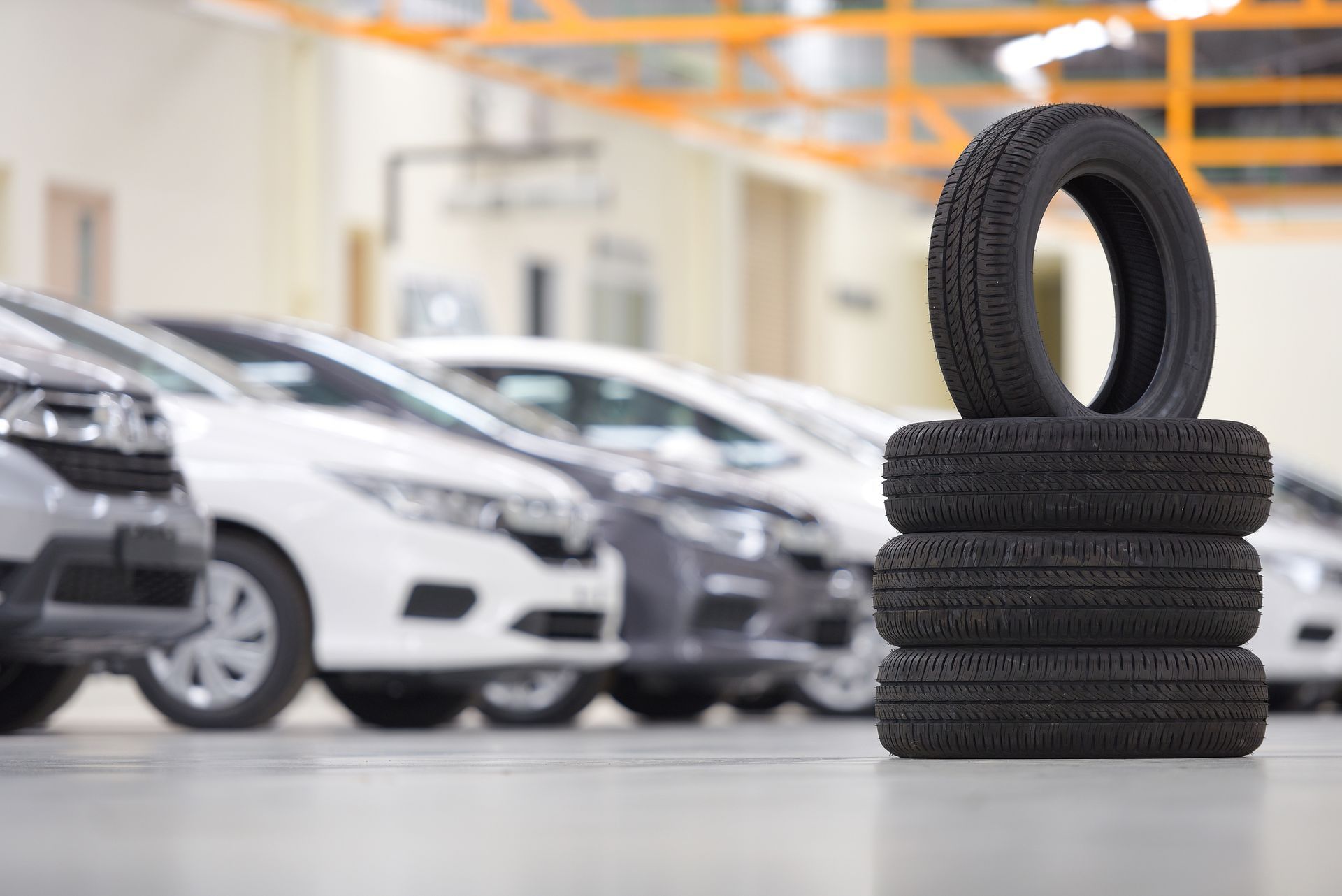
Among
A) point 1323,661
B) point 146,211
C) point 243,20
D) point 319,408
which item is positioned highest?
point 243,20

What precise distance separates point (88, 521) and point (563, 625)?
2.02m

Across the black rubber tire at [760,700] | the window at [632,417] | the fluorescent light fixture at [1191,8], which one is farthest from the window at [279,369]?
the fluorescent light fixture at [1191,8]

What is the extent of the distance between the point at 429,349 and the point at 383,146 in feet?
29.0

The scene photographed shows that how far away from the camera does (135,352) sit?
22.9 feet

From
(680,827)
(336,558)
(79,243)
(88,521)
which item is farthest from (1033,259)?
(79,243)

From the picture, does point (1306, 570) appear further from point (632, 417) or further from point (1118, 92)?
point (1118, 92)

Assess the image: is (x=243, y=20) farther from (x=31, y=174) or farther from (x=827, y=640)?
(x=827, y=640)

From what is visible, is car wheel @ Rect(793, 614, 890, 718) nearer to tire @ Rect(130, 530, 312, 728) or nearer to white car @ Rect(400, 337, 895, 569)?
white car @ Rect(400, 337, 895, 569)

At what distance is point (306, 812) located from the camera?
7.77 ft

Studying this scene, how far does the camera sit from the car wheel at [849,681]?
29.4ft

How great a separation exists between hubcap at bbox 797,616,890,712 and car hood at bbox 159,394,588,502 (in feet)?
7.76

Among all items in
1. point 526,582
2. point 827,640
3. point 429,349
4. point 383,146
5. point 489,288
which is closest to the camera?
point 526,582

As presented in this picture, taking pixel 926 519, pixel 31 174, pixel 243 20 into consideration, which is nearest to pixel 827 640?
pixel 926 519

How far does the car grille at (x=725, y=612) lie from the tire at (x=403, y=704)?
0.90 metres
